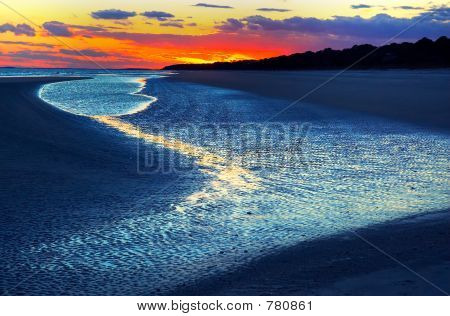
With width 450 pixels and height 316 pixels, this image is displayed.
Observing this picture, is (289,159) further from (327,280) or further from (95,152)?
(327,280)

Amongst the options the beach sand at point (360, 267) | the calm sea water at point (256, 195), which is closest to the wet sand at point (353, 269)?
the beach sand at point (360, 267)

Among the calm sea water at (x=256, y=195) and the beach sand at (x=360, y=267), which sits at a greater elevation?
the beach sand at (x=360, y=267)

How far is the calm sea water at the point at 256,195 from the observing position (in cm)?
563

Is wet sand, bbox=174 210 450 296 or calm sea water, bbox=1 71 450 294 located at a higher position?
wet sand, bbox=174 210 450 296

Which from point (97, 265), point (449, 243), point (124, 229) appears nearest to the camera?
point (97, 265)

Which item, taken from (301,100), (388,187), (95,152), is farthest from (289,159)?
(301,100)

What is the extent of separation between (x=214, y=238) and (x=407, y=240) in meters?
1.93

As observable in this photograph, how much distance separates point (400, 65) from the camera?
95.2 meters

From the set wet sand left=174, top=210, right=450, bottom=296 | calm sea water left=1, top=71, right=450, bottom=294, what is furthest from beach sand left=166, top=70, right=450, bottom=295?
calm sea water left=1, top=71, right=450, bottom=294

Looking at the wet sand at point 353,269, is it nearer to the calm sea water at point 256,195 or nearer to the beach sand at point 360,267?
the beach sand at point 360,267

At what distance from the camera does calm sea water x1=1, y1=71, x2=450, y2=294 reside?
5629mm

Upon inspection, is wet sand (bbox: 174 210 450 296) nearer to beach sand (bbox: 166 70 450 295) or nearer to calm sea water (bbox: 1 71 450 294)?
beach sand (bbox: 166 70 450 295)

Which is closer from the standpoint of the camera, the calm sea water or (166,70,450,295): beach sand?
(166,70,450,295): beach sand

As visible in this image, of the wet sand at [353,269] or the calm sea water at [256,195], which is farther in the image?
the calm sea water at [256,195]
